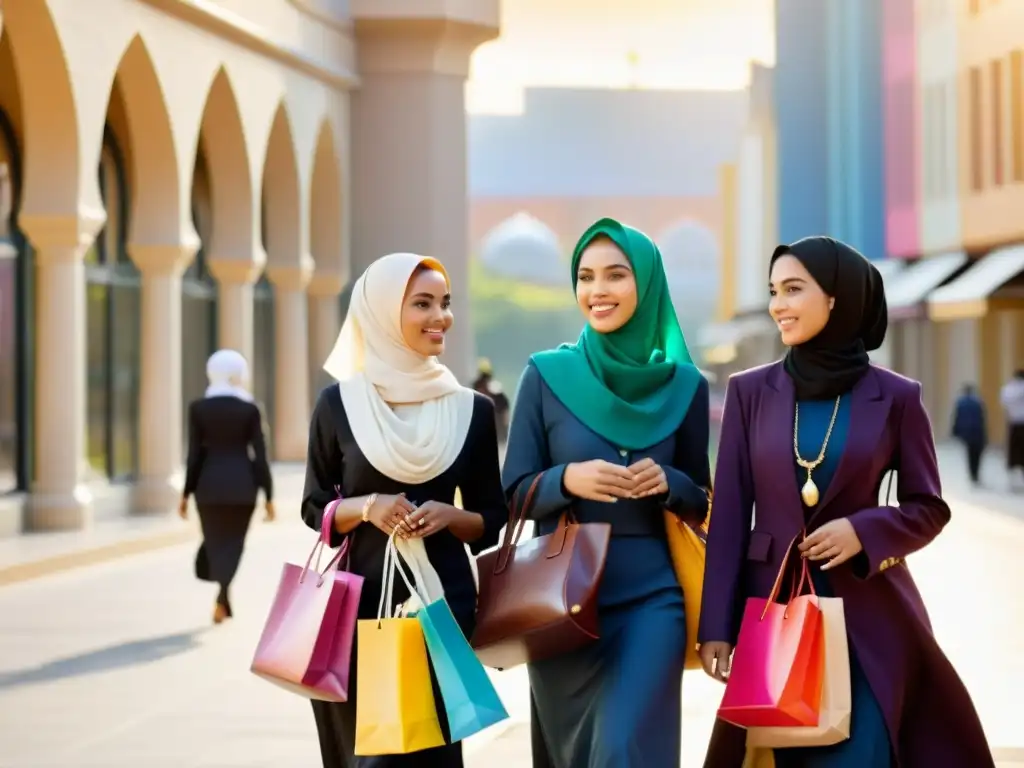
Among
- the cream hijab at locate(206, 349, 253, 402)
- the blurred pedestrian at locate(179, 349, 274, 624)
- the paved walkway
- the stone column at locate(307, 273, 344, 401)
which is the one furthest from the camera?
the stone column at locate(307, 273, 344, 401)

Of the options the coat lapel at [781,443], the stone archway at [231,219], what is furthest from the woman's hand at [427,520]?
the stone archway at [231,219]

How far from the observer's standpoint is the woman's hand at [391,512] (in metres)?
5.46

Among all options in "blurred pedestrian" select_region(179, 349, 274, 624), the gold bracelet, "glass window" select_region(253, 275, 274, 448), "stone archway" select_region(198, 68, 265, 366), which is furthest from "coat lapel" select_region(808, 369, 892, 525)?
"glass window" select_region(253, 275, 274, 448)

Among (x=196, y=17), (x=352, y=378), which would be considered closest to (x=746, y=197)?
(x=196, y=17)

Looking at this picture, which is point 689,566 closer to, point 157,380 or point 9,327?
point 9,327

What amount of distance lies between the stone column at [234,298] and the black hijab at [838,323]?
18598 millimetres

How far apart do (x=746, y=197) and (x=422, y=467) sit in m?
56.9

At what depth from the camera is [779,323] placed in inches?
205

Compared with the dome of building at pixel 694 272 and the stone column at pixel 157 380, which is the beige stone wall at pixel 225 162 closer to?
the stone column at pixel 157 380

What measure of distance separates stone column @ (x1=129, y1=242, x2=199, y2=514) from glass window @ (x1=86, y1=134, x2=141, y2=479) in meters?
1.12

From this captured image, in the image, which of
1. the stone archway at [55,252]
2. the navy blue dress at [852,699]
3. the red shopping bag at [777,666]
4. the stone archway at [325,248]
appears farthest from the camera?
the stone archway at [325,248]

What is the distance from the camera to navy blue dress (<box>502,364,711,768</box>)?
5336 mm

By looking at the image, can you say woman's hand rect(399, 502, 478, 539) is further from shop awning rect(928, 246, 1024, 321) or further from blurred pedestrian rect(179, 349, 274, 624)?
shop awning rect(928, 246, 1024, 321)

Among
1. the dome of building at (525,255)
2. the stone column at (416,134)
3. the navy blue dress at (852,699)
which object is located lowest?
the navy blue dress at (852,699)
